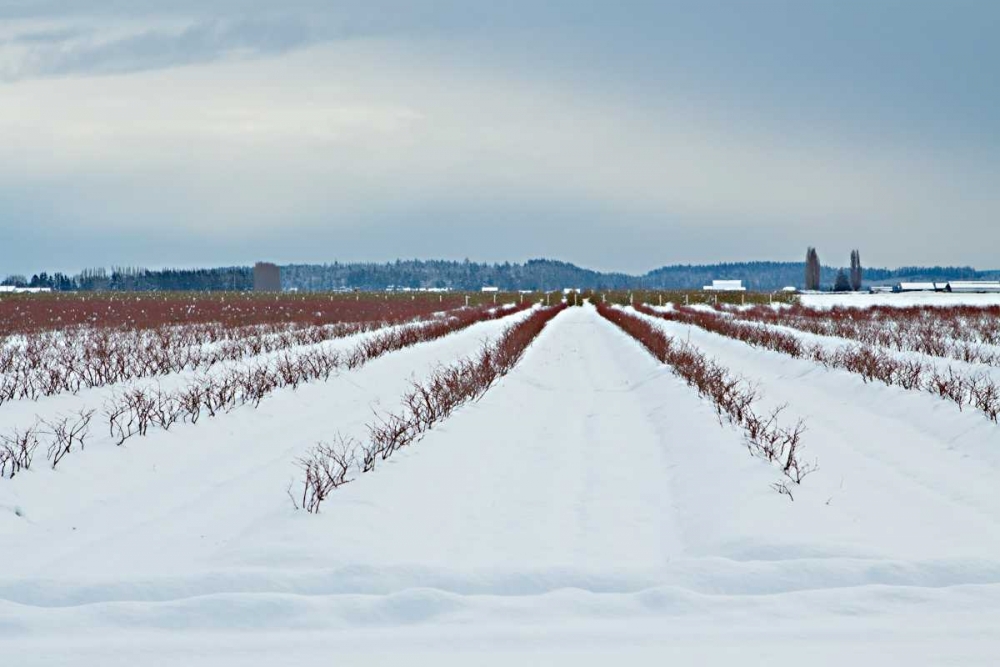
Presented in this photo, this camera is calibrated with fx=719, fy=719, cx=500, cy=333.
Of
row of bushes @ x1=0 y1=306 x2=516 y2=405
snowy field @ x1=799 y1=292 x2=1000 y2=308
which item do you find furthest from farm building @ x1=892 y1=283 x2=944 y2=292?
row of bushes @ x1=0 y1=306 x2=516 y2=405

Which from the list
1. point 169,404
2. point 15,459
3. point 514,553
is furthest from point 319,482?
point 169,404

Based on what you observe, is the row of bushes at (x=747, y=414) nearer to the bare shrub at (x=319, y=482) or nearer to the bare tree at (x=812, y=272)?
the bare shrub at (x=319, y=482)

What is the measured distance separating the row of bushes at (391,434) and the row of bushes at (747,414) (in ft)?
11.0

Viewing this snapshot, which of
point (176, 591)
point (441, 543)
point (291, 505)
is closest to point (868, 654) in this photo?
point (441, 543)

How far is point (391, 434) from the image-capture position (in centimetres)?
787

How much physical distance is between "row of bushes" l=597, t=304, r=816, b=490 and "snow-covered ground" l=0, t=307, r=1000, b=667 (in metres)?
0.24

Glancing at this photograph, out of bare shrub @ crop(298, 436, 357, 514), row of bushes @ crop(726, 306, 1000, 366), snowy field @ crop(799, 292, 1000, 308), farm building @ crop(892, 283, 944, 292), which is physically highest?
farm building @ crop(892, 283, 944, 292)

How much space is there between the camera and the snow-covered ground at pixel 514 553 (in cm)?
347

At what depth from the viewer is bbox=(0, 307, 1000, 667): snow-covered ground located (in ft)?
11.4

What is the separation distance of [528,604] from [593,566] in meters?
0.63

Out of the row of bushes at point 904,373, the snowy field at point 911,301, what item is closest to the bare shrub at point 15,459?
the row of bushes at point 904,373

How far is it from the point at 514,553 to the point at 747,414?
5304 mm

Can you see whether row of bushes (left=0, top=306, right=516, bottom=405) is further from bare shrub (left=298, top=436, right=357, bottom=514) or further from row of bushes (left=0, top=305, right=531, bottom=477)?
bare shrub (left=298, top=436, right=357, bottom=514)

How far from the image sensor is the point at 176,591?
4.07 metres
